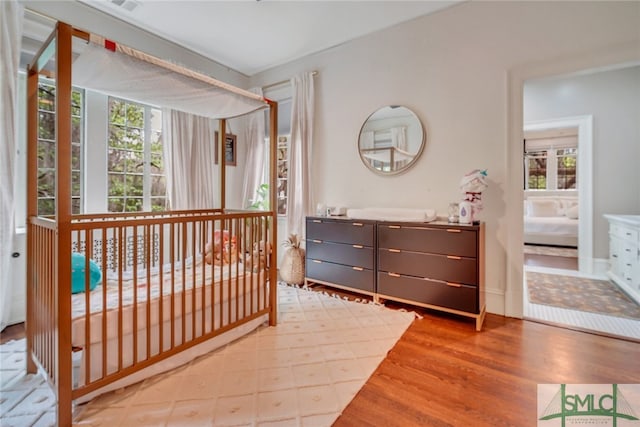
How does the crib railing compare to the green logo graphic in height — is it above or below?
above

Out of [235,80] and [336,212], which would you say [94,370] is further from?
[235,80]

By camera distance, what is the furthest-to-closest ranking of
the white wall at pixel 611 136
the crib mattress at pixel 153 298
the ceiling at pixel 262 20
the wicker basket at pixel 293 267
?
the white wall at pixel 611 136, the wicker basket at pixel 293 267, the ceiling at pixel 262 20, the crib mattress at pixel 153 298

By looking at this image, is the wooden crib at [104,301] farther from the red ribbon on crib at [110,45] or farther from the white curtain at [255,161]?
the white curtain at [255,161]

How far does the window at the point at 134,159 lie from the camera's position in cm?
314

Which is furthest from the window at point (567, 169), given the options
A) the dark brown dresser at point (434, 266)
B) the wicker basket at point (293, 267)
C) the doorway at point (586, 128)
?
the wicker basket at point (293, 267)

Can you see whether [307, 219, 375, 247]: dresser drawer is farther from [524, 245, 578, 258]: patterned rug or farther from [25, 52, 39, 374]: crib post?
[524, 245, 578, 258]: patterned rug

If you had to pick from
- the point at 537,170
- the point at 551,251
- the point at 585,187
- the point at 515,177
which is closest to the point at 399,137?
the point at 515,177

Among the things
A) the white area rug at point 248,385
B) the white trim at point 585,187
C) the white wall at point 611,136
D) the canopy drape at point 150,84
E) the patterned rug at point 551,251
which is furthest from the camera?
the patterned rug at point 551,251

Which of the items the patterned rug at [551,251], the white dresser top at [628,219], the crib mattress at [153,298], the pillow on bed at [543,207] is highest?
the pillow on bed at [543,207]

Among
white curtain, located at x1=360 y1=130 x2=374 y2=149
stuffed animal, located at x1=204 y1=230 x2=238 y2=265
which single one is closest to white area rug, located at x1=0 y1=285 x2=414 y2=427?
stuffed animal, located at x1=204 y1=230 x2=238 y2=265

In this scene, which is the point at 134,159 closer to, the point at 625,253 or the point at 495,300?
the point at 495,300

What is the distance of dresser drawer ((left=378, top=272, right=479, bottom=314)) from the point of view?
249 centimetres

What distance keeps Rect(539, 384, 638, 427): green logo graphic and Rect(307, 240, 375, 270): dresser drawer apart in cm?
171

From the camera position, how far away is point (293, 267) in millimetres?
3682
